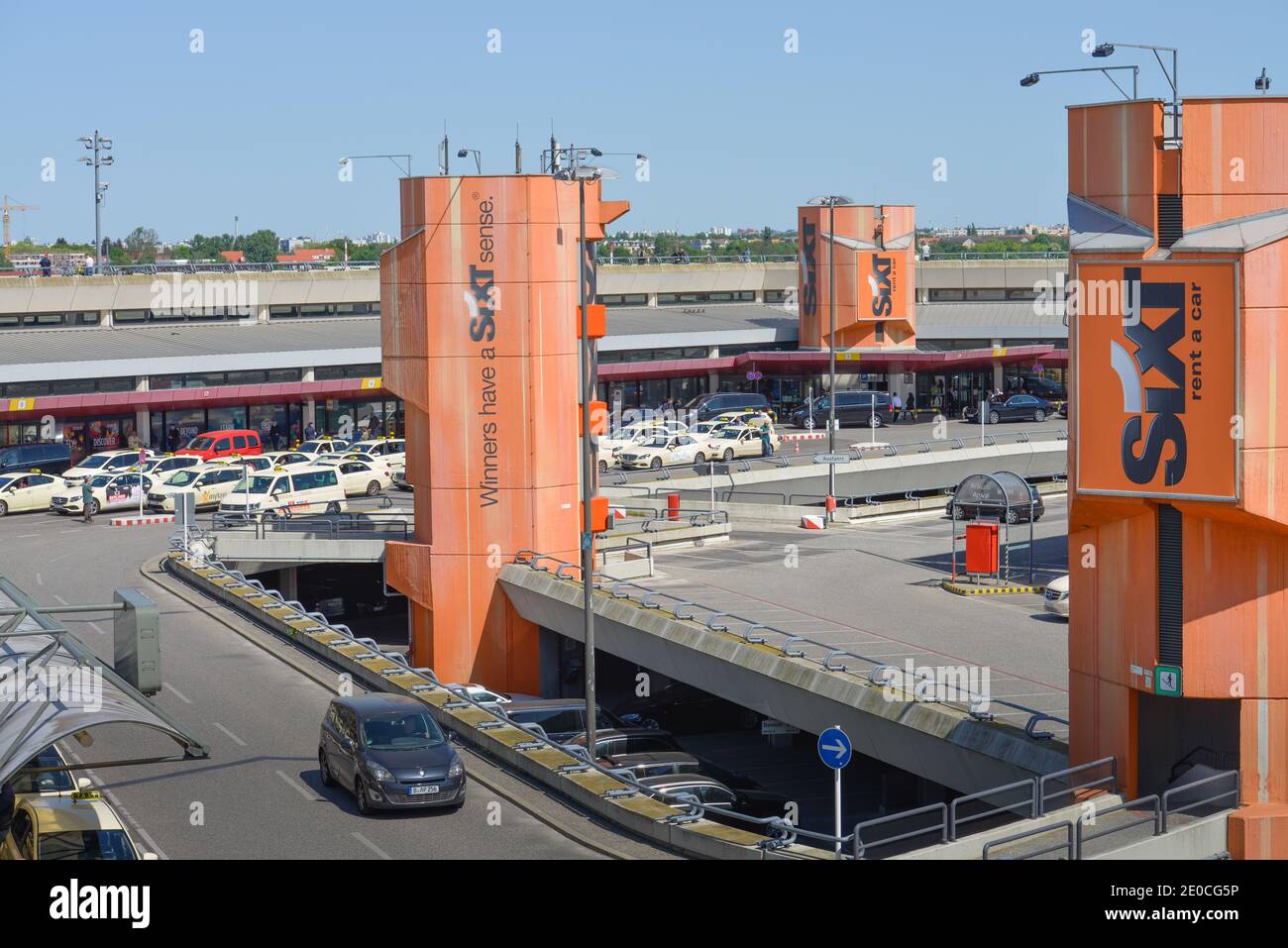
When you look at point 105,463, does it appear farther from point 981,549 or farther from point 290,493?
point 981,549

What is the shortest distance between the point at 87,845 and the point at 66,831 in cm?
40

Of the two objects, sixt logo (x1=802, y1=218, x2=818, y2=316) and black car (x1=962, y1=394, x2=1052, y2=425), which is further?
sixt logo (x1=802, y1=218, x2=818, y2=316)

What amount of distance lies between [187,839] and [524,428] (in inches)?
605

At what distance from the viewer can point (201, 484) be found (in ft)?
151

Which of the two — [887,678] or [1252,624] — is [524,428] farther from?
[1252,624]

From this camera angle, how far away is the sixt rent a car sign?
16812 mm

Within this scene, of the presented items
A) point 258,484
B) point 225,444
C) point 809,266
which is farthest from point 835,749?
point 809,266

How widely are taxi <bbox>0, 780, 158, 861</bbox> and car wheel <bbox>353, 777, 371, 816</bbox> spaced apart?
9.23 ft

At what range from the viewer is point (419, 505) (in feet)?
110

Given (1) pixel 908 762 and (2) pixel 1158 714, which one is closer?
(2) pixel 1158 714

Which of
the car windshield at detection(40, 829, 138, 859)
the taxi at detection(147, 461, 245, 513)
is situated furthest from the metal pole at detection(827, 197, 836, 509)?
the car windshield at detection(40, 829, 138, 859)

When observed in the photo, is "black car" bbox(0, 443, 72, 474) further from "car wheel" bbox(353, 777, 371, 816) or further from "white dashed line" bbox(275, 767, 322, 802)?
"car wheel" bbox(353, 777, 371, 816)

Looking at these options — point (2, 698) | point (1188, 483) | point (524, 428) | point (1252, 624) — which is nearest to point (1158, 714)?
point (1252, 624)
